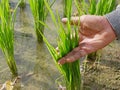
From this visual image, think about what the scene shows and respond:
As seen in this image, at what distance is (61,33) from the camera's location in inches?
70.7

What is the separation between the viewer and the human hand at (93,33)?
1921 mm

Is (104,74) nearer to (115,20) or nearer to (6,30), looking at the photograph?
(115,20)

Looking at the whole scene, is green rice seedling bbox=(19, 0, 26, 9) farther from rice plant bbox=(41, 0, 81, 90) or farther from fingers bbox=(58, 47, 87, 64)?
fingers bbox=(58, 47, 87, 64)

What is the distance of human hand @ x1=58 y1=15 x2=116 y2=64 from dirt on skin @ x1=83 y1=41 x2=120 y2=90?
0.47 m

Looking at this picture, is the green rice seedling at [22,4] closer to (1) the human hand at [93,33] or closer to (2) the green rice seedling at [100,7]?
(2) the green rice seedling at [100,7]

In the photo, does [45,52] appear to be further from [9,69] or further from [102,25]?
[102,25]

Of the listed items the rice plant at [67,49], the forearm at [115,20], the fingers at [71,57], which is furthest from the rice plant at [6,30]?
the forearm at [115,20]

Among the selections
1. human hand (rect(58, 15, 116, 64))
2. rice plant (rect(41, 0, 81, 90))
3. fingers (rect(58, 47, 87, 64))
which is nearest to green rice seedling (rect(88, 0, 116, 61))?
human hand (rect(58, 15, 116, 64))

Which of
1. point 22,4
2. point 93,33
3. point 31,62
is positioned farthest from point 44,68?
point 22,4

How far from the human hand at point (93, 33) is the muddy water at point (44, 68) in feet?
1.56

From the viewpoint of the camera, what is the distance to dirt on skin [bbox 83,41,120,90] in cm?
234

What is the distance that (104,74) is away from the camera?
8.11 ft

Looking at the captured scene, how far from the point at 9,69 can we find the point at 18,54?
265mm

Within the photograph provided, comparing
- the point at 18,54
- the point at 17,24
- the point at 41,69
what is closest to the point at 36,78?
the point at 41,69
